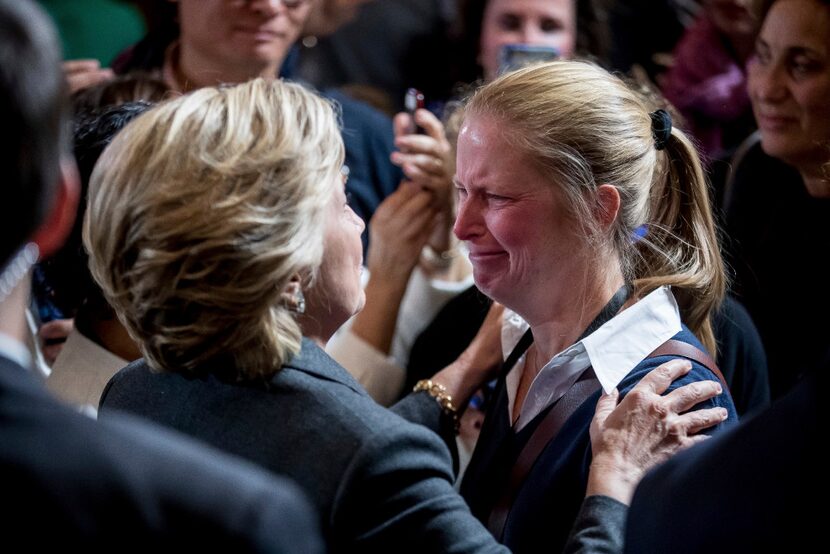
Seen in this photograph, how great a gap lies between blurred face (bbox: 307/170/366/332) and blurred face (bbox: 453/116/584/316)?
310 mm

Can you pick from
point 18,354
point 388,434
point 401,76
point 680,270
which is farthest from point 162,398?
point 401,76

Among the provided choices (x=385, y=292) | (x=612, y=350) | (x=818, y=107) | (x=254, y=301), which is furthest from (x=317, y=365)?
(x=818, y=107)

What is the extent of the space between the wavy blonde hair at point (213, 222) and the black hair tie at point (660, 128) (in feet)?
2.30

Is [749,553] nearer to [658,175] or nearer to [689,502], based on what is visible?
[689,502]

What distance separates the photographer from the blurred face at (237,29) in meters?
2.95

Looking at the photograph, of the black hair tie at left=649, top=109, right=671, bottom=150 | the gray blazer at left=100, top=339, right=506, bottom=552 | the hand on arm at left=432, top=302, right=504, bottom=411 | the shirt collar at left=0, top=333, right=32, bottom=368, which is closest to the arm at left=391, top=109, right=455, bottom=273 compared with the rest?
the hand on arm at left=432, top=302, right=504, bottom=411

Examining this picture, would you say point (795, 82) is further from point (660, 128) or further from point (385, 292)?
point (385, 292)

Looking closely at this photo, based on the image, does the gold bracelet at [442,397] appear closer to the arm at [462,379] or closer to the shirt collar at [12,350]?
the arm at [462,379]

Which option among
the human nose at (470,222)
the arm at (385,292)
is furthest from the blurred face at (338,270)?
the arm at (385,292)

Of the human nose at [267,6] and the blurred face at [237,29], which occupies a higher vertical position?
the human nose at [267,6]

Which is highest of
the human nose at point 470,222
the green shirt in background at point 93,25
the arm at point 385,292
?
the human nose at point 470,222

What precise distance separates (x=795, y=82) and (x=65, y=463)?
2.15 meters

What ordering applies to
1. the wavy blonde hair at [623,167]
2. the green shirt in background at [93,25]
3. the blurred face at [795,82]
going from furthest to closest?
the green shirt in background at [93,25] → the blurred face at [795,82] → the wavy blonde hair at [623,167]

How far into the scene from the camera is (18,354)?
3.19 feet
